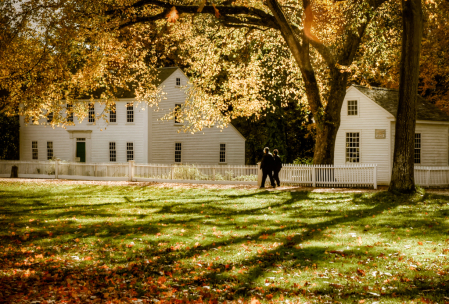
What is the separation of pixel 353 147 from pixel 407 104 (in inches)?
425

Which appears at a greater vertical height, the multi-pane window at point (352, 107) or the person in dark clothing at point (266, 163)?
the multi-pane window at point (352, 107)

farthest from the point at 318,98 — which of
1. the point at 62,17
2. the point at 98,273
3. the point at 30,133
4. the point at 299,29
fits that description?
the point at 30,133

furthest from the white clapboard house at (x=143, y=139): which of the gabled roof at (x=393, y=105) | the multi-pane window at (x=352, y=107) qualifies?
the gabled roof at (x=393, y=105)

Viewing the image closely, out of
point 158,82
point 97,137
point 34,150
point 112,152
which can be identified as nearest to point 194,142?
point 158,82

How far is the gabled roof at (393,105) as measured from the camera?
85.4 ft

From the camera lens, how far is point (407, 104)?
1639 cm

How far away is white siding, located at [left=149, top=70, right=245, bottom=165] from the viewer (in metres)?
34.6

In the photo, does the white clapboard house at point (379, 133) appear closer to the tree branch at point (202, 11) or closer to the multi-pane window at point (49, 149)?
the tree branch at point (202, 11)

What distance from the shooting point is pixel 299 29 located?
19844mm

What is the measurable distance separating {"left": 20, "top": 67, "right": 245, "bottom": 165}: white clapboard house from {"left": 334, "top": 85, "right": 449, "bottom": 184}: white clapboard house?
421 inches

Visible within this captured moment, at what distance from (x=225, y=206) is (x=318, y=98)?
784 centimetres

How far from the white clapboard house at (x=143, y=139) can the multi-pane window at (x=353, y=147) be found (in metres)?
10.5

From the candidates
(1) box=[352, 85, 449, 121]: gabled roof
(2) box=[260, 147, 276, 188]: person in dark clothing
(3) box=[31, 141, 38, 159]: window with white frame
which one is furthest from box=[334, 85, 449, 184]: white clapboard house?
(3) box=[31, 141, 38, 159]: window with white frame

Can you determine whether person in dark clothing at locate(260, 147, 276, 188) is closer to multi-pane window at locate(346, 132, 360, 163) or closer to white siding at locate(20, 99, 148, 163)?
multi-pane window at locate(346, 132, 360, 163)
